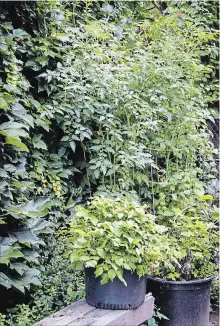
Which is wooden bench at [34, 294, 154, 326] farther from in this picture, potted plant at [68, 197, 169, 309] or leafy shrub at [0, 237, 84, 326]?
leafy shrub at [0, 237, 84, 326]

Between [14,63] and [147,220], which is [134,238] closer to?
[147,220]

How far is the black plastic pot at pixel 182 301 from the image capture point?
2182 mm

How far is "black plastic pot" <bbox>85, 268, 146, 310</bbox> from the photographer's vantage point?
1636 mm

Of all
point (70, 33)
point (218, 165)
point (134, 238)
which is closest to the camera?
point (134, 238)

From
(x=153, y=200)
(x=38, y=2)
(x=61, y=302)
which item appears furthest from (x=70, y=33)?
(x=61, y=302)

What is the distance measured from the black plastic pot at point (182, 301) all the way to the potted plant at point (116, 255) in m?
0.52

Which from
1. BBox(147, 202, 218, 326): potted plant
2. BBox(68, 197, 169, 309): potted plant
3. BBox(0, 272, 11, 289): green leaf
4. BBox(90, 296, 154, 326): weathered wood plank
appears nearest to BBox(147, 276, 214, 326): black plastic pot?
BBox(147, 202, 218, 326): potted plant

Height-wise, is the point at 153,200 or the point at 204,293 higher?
the point at 153,200

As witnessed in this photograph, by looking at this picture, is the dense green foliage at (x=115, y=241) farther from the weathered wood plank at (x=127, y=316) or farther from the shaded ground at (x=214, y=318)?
the shaded ground at (x=214, y=318)

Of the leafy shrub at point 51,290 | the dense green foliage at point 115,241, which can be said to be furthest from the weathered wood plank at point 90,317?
the leafy shrub at point 51,290

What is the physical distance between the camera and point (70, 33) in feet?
8.11

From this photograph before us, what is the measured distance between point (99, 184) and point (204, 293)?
0.98 m

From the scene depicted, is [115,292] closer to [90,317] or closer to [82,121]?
[90,317]

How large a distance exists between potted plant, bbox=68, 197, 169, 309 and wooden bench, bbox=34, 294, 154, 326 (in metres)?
0.03
